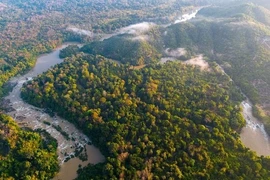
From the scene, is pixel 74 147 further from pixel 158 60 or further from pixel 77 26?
pixel 77 26

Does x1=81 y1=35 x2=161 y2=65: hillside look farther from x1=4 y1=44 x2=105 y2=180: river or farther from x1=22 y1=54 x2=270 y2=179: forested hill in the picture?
x1=4 y1=44 x2=105 y2=180: river

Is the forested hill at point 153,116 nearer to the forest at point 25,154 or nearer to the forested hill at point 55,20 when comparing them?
the forest at point 25,154

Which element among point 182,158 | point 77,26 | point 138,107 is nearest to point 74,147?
point 138,107

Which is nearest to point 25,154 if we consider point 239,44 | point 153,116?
point 153,116

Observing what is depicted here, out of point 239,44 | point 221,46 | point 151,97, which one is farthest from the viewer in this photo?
point 221,46

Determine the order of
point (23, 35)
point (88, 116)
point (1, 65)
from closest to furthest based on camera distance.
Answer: point (88, 116)
point (1, 65)
point (23, 35)

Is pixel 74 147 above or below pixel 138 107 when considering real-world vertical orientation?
below

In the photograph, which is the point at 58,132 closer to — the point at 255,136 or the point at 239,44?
the point at 255,136

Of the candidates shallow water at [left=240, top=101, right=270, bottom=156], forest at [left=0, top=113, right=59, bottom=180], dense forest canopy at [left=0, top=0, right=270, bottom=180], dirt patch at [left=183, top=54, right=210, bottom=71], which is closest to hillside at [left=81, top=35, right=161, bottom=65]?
dense forest canopy at [left=0, top=0, right=270, bottom=180]
